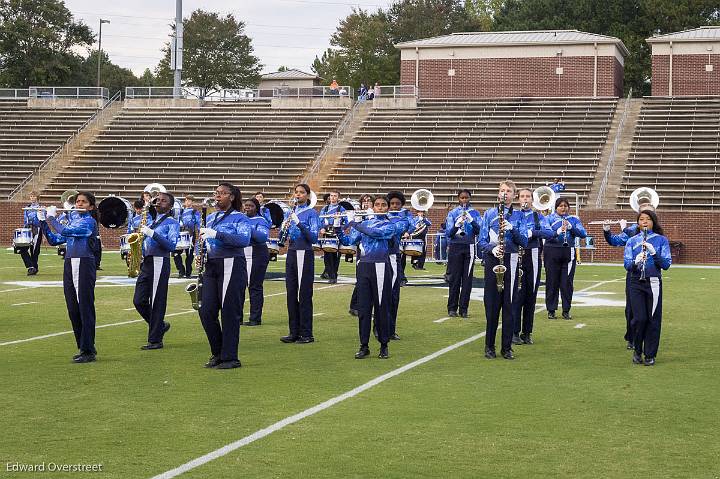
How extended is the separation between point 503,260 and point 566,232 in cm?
423

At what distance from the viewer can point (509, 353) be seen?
464 inches

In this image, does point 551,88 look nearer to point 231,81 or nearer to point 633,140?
point 633,140

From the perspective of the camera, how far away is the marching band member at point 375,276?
11703 millimetres

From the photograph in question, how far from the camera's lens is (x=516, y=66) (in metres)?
45.2

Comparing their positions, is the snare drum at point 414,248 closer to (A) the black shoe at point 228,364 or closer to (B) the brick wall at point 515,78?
(A) the black shoe at point 228,364

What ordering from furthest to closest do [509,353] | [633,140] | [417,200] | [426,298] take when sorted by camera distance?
[633,140]
[426,298]
[417,200]
[509,353]

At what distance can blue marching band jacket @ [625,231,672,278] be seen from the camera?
1150 cm

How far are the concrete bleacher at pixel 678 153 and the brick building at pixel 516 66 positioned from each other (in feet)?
11.7

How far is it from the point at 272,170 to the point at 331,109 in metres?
5.89

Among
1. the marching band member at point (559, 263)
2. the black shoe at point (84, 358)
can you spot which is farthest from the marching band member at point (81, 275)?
the marching band member at point (559, 263)

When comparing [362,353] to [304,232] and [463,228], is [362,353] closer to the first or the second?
[304,232]

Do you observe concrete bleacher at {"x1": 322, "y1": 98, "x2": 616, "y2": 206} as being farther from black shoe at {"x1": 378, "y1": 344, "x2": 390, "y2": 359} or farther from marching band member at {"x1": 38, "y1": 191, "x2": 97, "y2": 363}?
marching band member at {"x1": 38, "y1": 191, "x2": 97, "y2": 363}

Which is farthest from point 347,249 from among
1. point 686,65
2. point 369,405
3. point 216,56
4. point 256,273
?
point 216,56

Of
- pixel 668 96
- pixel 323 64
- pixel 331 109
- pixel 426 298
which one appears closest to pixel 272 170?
pixel 331 109
